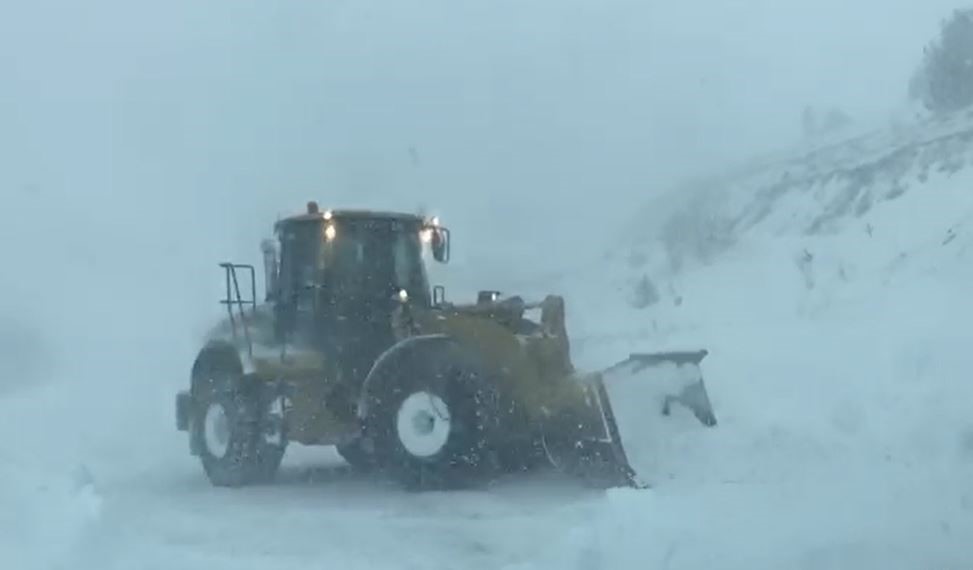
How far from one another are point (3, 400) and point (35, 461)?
9.70m

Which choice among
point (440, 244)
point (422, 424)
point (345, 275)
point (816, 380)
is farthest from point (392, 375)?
point (816, 380)

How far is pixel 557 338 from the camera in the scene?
13.1 meters

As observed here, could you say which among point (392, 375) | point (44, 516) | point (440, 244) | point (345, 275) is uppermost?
point (440, 244)

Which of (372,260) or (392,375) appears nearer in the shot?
(392,375)

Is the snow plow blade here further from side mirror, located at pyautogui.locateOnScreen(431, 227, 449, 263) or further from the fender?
side mirror, located at pyautogui.locateOnScreen(431, 227, 449, 263)

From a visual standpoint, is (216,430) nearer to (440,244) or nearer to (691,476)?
(440,244)

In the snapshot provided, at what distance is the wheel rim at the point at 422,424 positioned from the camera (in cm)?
1252

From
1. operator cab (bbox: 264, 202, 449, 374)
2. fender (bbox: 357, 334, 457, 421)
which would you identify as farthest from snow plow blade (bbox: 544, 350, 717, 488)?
operator cab (bbox: 264, 202, 449, 374)

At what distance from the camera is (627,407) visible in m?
13.0

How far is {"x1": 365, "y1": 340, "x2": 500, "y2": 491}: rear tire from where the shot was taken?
40.7 feet

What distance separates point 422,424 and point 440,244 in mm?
2048

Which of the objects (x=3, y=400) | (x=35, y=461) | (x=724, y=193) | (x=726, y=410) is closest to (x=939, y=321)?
(x=726, y=410)

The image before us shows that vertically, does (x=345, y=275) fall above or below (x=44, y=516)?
above

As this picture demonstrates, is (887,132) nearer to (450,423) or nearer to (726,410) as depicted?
(726,410)
